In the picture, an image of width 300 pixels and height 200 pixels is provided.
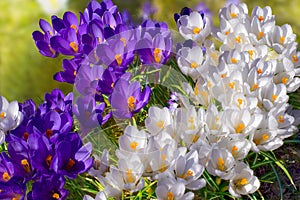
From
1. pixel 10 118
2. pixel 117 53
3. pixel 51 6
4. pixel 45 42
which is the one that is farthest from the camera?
pixel 51 6

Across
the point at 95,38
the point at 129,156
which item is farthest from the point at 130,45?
the point at 129,156

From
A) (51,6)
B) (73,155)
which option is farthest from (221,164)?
(51,6)

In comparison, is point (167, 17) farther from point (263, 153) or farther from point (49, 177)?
point (49, 177)

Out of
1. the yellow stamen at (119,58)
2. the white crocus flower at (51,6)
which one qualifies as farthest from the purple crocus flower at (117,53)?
the white crocus flower at (51,6)

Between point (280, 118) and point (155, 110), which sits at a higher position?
point (155, 110)

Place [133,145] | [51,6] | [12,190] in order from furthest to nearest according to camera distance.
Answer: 1. [51,6]
2. [133,145]
3. [12,190]

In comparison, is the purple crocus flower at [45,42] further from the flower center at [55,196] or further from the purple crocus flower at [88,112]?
the flower center at [55,196]

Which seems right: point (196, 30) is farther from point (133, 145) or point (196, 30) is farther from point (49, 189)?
point (49, 189)
